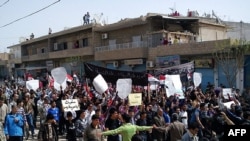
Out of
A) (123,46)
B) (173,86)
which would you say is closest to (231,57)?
(173,86)

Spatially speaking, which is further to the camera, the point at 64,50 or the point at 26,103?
the point at 64,50

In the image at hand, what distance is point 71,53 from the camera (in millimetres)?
41906

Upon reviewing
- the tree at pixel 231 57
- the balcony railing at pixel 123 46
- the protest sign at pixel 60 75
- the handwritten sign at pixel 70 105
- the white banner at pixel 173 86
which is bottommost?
the handwritten sign at pixel 70 105

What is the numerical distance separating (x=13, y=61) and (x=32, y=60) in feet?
32.7

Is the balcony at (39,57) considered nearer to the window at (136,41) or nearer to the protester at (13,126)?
the window at (136,41)

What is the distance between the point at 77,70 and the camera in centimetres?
4225

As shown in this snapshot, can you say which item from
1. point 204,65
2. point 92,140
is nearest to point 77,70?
point 204,65

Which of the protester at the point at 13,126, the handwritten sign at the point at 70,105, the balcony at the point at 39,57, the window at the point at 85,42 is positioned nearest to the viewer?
the protester at the point at 13,126

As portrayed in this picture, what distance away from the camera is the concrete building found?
26000 millimetres

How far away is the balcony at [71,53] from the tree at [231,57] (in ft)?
56.1

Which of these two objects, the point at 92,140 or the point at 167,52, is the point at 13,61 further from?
the point at 92,140

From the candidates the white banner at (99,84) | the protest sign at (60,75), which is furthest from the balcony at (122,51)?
the white banner at (99,84)

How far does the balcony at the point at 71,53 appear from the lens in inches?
1512

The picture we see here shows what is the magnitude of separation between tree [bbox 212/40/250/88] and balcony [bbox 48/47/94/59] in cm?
1710
